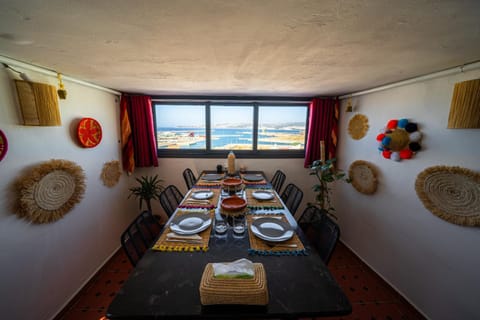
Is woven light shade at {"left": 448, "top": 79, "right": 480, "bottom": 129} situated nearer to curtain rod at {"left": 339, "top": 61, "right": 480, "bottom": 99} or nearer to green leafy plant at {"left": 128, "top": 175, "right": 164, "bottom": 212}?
curtain rod at {"left": 339, "top": 61, "right": 480, "bottom": 99}

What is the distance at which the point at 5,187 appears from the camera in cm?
122

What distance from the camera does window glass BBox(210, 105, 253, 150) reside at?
2.85m

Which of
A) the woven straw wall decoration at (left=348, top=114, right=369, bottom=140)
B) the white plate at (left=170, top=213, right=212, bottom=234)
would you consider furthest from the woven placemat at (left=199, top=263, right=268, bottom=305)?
the woven straw wall decoration at (left=348, top=114, right=369, bottom=140)

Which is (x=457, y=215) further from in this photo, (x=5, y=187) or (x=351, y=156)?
(x=5, y=187)

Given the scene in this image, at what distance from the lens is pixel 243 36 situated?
87 cm

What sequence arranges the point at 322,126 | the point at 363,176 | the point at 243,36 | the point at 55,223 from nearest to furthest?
1. the point at 243,36
2. the point at 55,223
3. the point at 363,176
4. the point at 322,126

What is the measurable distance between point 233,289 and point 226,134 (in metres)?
2.37

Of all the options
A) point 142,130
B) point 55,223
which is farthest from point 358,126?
point 55,223

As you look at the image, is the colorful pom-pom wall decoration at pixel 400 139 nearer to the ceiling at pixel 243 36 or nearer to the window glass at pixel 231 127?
the ceiling at pixel 243 36

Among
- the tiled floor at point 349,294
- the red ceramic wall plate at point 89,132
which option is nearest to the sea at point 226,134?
the red ceramic wall plate at point 89,132

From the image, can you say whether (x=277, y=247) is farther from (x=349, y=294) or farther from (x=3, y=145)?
(x=3, y=145)

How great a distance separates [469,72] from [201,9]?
1896mm

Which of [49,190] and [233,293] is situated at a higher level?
[49,190]

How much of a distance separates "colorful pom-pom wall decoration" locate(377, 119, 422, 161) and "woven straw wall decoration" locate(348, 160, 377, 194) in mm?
282
